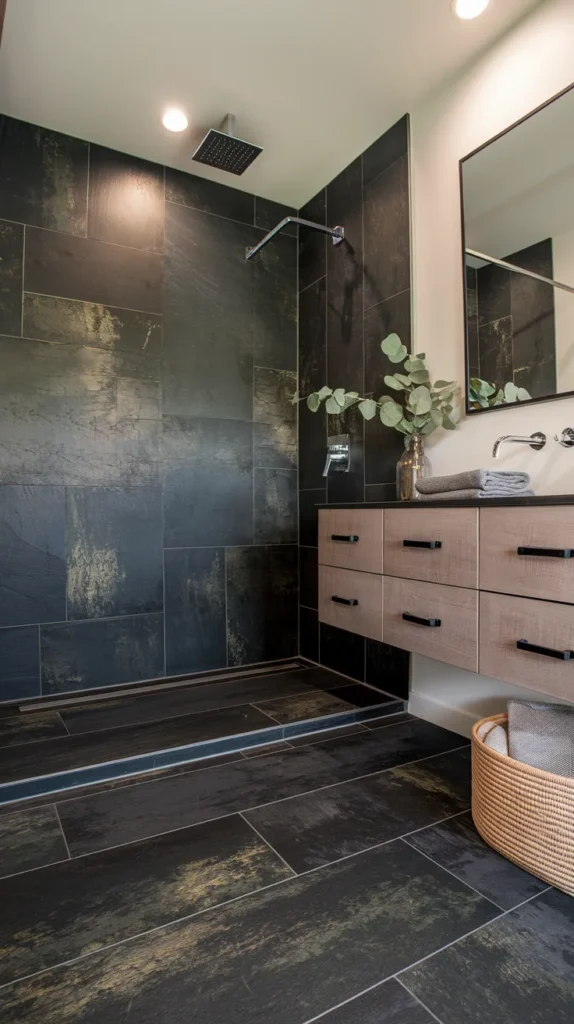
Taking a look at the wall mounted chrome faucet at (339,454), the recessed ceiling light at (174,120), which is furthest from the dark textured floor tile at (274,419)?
the recessed ceiling light at (174,120)

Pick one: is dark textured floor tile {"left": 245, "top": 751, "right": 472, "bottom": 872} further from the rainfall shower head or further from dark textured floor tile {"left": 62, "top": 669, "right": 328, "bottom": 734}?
the rainfall shower head

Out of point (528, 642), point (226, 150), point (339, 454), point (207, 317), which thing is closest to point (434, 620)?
point (528, 642)

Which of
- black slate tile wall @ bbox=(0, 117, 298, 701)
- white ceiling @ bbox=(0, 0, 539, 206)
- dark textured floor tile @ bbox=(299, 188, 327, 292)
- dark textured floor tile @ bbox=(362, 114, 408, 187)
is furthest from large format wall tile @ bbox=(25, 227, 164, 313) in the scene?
dark textured floor tile @ bbox=(362, 114, 408, 187)

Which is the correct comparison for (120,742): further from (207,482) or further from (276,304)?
(276,304)

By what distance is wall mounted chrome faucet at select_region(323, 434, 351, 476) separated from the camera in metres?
2.81

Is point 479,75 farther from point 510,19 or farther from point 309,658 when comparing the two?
point 309,658

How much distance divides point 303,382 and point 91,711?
1.97 m

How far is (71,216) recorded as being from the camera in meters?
2.59

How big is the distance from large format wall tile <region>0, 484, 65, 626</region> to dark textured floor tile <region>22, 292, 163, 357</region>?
0.70m

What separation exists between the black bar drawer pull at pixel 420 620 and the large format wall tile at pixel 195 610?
1272 mm

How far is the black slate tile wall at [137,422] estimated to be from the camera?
2490 mm

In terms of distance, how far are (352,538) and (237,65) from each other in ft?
6.16

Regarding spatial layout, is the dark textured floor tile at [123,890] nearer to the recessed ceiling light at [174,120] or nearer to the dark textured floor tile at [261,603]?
the dark textured floor tile at [261,603]

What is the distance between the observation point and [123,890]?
48.5 inches
